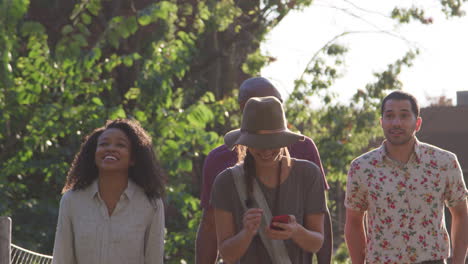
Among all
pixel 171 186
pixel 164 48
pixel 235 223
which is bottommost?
pixel 235 223

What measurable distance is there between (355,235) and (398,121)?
2.72ft

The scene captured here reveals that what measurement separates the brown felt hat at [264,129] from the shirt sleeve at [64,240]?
3.78ft

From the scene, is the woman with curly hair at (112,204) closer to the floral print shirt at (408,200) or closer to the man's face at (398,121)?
the floral print shirt at (408,200)

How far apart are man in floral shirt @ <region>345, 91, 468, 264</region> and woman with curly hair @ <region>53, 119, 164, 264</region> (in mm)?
1406

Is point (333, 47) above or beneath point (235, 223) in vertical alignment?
above

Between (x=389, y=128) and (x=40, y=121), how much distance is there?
251 inches

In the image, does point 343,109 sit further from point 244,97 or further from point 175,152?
point 244,97

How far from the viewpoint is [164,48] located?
1274 centimetres

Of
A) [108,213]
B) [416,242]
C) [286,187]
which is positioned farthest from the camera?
[416,242]

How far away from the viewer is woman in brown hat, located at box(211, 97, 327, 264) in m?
4.23

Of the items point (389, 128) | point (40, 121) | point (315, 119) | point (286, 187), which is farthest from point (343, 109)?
point (286, 187)

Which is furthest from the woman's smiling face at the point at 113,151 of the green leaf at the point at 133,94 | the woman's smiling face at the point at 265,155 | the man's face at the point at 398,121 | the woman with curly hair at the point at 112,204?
the green leaf at the point at 133,94

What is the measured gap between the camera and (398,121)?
5.66 m

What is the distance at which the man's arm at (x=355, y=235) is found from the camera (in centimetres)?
593
